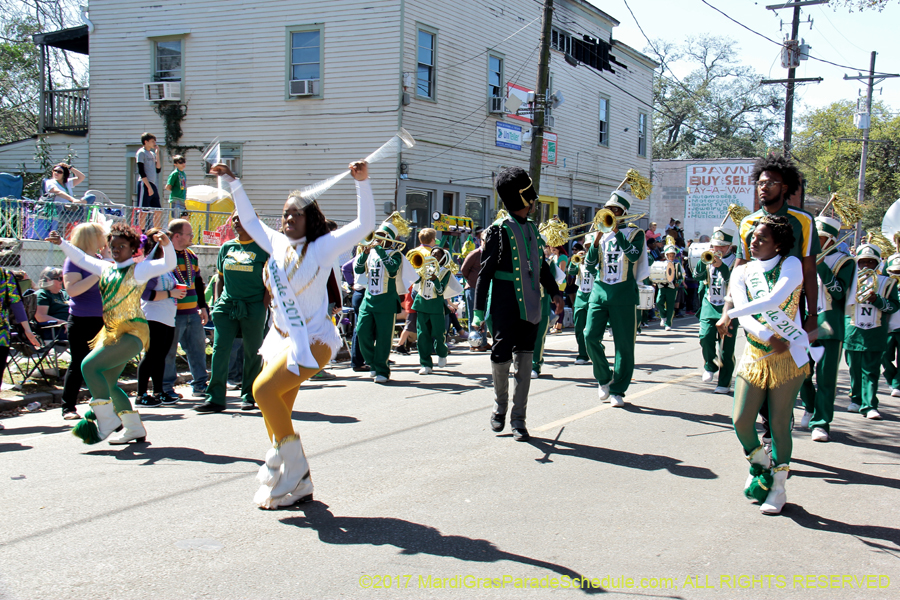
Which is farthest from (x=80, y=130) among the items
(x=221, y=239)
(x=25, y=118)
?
(x=25, y=118)

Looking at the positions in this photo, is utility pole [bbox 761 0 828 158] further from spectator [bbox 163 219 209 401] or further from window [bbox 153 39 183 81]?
spectator [bbox 163 219 209 401]

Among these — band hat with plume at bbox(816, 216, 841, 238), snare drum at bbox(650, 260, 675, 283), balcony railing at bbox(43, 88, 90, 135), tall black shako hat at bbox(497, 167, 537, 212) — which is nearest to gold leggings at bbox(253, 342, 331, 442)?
tall black shako hat at bbox(497, 167, 537, 212)

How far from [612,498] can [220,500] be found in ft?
8.18

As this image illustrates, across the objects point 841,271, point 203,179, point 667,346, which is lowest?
point 667,346

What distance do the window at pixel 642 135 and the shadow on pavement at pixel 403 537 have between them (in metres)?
30.2

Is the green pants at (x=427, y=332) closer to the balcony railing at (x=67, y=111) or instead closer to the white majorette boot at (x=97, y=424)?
the white majorette boot at (x=97, y=424)

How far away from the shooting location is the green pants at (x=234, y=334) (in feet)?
24.1

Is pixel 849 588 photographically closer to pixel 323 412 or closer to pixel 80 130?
pixel 323 412

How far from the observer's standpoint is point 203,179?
21906 millimetres

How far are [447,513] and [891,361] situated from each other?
7.05m

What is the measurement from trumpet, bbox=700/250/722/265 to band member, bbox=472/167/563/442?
10.2 feet

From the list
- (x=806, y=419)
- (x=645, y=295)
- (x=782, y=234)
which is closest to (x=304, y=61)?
(x=645, y=295)

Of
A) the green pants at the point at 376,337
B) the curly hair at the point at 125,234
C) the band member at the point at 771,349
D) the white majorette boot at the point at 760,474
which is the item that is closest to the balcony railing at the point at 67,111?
the green pants at the point at 376,337

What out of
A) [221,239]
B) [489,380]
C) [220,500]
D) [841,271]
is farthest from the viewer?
[221,239]
